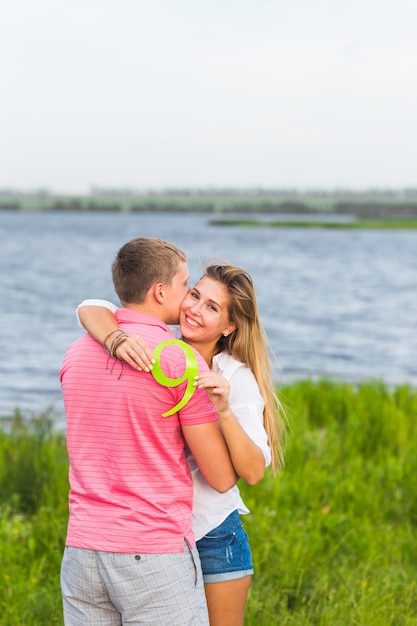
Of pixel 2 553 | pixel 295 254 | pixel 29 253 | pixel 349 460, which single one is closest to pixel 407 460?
pixel 349 460

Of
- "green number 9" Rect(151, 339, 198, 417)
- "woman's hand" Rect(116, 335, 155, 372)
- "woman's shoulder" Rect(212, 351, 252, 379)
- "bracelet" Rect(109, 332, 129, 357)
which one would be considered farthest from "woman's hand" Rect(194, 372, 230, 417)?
"woman's shoulder" Rect(212, 351, 252, 379)

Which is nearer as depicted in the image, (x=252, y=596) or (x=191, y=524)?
(x=191, y=524)

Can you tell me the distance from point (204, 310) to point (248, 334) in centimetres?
21

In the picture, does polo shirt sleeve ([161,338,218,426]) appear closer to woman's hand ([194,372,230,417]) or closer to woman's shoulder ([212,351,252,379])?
woman's hand ([194,372,230,417])

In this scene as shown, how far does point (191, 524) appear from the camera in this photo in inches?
110

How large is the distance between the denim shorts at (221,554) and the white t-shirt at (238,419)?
0.05 meters

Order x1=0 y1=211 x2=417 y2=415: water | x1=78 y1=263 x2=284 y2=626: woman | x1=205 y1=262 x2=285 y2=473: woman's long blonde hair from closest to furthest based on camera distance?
x1=78 y1=263 x2=284 y2=626: woman → x1=205 y1=262 x2=285 y2=473: woman's long blonde hair → x1=0 y1=211 x2=417 y2=415: water

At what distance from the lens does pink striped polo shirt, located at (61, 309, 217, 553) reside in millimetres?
2533

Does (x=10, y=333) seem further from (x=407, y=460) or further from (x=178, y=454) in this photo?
(x=178, y=454)

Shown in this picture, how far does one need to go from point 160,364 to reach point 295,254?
6662 cm

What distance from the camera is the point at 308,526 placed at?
5770 mm

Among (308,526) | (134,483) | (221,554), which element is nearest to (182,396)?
(134,483)

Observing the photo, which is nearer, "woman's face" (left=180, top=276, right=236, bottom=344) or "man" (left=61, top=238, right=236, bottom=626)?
"man" (left=61, top=238, right=236, bottom=626)

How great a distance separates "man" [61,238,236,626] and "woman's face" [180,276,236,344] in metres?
0.26
